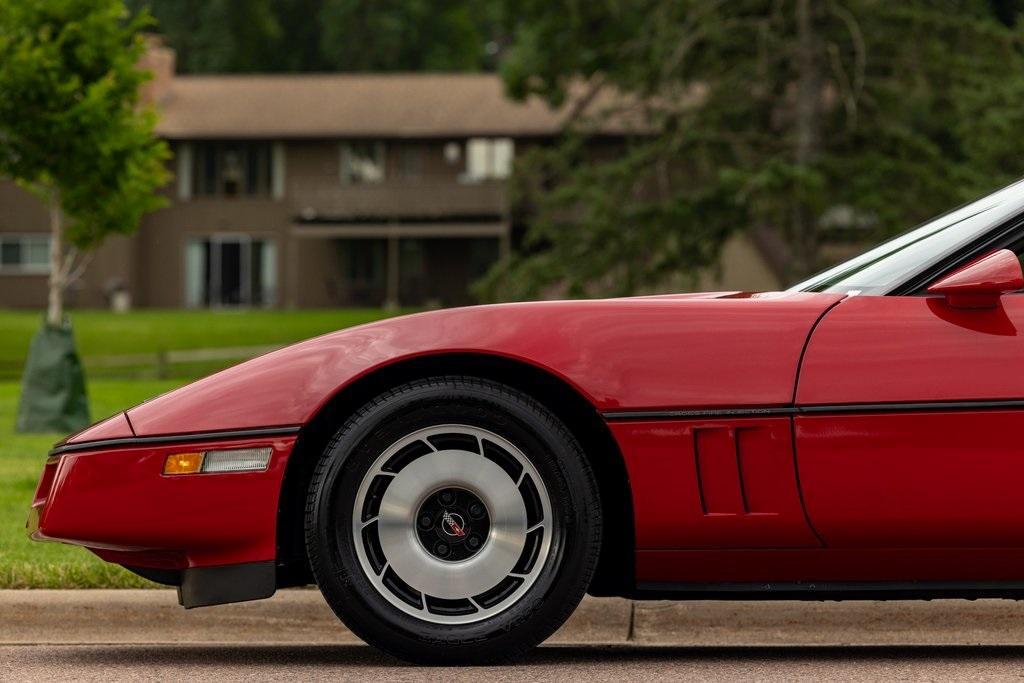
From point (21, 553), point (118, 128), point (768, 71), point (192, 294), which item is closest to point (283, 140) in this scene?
point (192, 294)

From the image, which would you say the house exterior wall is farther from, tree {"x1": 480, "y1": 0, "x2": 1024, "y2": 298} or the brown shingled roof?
tree {"x1": 480, "y1": 0, "x2": 1024, "y2": 298}

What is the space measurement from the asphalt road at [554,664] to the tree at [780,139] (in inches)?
674

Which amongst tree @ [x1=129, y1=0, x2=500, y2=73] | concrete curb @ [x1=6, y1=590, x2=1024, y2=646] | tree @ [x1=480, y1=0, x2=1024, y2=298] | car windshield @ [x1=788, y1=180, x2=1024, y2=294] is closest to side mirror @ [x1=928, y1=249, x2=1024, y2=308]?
car windshield @ [x1=788, y1=180, x2=1024, y2=294]

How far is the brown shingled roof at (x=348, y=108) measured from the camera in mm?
44875

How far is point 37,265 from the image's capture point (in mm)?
45906

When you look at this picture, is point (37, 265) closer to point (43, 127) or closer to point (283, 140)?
point (283, 140)

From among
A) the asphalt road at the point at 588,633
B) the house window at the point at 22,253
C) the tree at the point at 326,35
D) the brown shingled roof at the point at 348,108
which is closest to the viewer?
the asphalt road at the point at 588,633

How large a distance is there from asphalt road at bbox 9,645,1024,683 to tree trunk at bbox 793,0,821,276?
1841 centimetres

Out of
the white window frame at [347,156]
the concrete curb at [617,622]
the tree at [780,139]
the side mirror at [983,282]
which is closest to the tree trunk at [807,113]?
the tree at [780,139]

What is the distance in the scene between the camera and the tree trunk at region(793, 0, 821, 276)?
23.1 m

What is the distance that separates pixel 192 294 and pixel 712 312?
43.0 meters

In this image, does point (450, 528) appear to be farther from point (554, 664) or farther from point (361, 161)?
point (361, 161)

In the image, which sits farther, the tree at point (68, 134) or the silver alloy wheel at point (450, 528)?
the tree at point (68, 134)

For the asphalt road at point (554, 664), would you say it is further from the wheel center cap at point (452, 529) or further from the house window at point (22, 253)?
the house window at point (22, 253)
